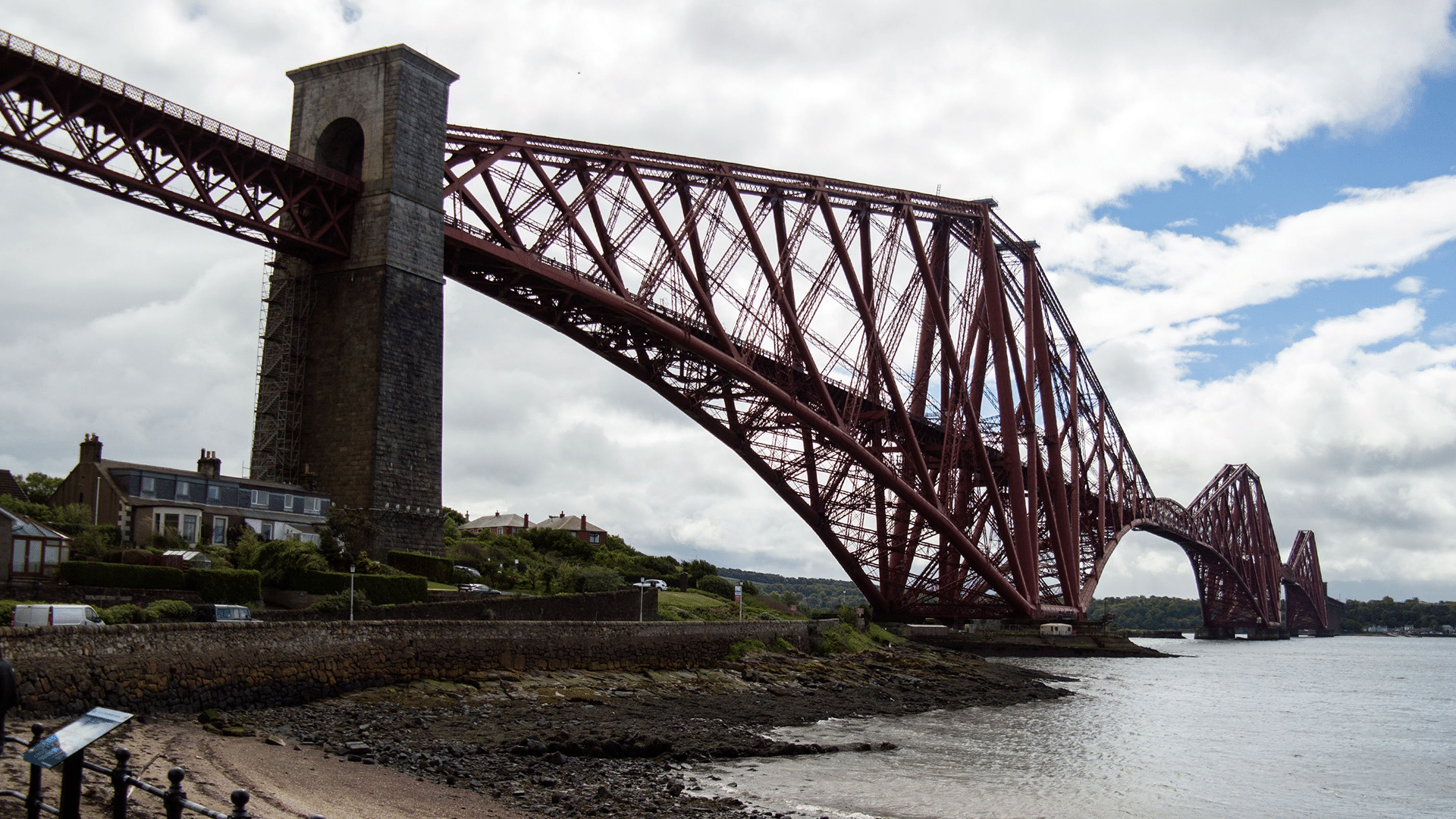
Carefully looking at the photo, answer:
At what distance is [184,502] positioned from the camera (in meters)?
36.4

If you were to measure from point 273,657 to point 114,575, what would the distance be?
7.24m

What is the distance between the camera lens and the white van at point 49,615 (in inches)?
890

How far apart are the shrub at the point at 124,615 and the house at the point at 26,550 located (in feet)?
15.5

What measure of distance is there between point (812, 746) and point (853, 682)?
52.5 ft

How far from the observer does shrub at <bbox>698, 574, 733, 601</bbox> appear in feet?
205

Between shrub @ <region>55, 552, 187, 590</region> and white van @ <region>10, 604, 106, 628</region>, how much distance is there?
5511 mm

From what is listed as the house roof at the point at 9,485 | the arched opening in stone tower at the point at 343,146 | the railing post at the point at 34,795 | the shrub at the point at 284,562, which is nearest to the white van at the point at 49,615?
the shrub at the point at 284,562

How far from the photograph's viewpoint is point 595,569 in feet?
155

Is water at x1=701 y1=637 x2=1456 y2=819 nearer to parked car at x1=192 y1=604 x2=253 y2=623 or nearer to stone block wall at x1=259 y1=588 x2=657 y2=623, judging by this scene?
stone block wall at x1=259 y1=588 x2=657 y2=623

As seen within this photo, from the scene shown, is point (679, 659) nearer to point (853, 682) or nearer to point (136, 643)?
point (853, 682)

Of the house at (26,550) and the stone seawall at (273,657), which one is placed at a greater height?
the house at (26,550)

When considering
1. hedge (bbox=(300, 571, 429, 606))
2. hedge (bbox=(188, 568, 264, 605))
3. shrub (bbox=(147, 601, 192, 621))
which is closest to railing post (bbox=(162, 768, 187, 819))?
shrub (bbox=(147, 601, 192, 621))

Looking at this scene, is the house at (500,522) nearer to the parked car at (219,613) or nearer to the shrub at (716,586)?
the shrub at (716,586)

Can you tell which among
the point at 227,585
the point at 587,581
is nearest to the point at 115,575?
the point at 227,585
